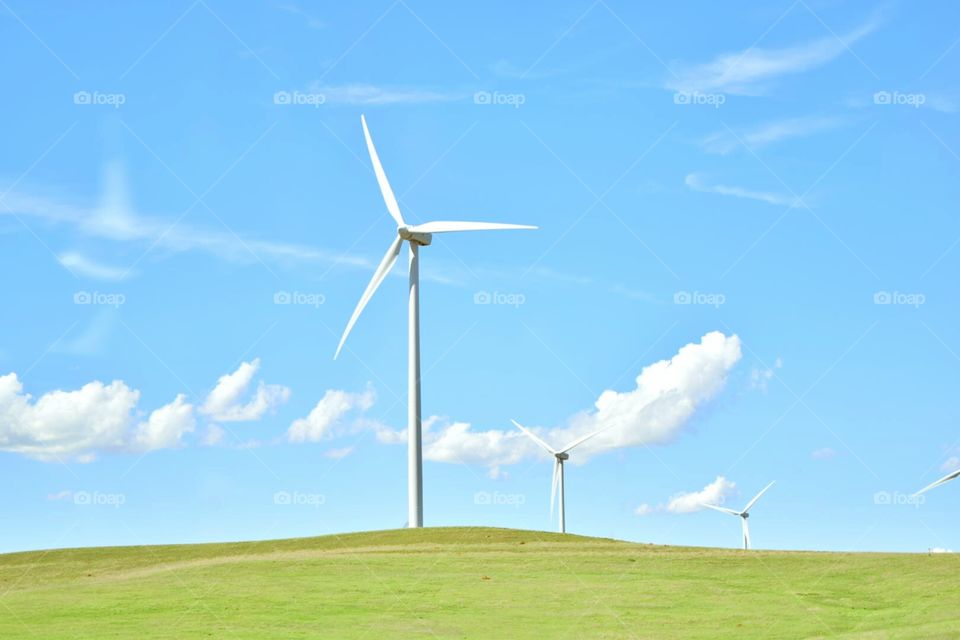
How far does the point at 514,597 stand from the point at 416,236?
33601 mm

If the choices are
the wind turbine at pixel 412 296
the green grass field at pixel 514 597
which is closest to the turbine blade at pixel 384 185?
the wind turbine at pixel 412 296

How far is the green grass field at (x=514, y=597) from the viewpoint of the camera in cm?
2561

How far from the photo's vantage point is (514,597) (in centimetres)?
3012

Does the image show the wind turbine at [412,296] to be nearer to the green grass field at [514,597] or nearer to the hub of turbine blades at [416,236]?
the hub of turbine blades at [416,236]

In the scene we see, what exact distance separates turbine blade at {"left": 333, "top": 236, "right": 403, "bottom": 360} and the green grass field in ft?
48.4

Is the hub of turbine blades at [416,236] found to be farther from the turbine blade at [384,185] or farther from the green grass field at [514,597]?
the green grass field at [514,597]

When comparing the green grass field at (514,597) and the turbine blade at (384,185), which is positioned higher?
the turbine blade at (384,185)

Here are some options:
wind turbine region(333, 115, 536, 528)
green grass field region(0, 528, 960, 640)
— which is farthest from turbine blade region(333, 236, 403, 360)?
green grass field region(0, 528, 960, 640)

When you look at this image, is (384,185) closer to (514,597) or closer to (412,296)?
(412,296)

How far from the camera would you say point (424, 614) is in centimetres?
2769

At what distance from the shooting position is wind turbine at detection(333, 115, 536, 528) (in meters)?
56.6

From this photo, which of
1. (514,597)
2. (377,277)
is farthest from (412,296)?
(514,597)

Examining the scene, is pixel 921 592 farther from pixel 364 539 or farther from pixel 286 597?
pixel 364 539

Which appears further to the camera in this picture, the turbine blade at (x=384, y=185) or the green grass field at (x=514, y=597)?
the turbine blade at (x=384, y=185)
